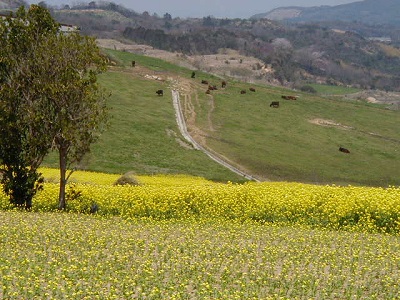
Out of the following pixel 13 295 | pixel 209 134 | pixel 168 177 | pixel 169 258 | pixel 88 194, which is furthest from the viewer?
pixel 209 134

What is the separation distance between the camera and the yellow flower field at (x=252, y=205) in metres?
29.3

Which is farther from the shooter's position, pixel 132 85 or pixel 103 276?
pixel 132 85

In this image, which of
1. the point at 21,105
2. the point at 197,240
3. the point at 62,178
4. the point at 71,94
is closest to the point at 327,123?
the point at 62,178

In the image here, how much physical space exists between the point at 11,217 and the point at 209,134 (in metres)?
54.1

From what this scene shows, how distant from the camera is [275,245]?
23562mm

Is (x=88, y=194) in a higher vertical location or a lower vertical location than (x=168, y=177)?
higher

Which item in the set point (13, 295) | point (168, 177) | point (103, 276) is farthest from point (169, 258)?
point (168, 177)

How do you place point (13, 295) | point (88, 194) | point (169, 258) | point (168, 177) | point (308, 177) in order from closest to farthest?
point (13, 295) < point (169, 258) < point (88, 194) < point (168, 177) < point (308, 177)

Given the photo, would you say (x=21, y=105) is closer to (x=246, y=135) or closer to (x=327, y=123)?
(x=246, y=135)

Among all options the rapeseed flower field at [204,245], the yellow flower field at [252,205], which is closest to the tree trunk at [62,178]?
the rapeseed flower field at [204,245]

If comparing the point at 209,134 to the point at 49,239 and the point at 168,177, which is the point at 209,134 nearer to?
the point at 168,177

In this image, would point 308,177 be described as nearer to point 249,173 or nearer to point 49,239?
point 249,173

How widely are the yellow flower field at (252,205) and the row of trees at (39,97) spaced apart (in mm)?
2639

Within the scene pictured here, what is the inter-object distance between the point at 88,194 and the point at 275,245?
1420 cm
